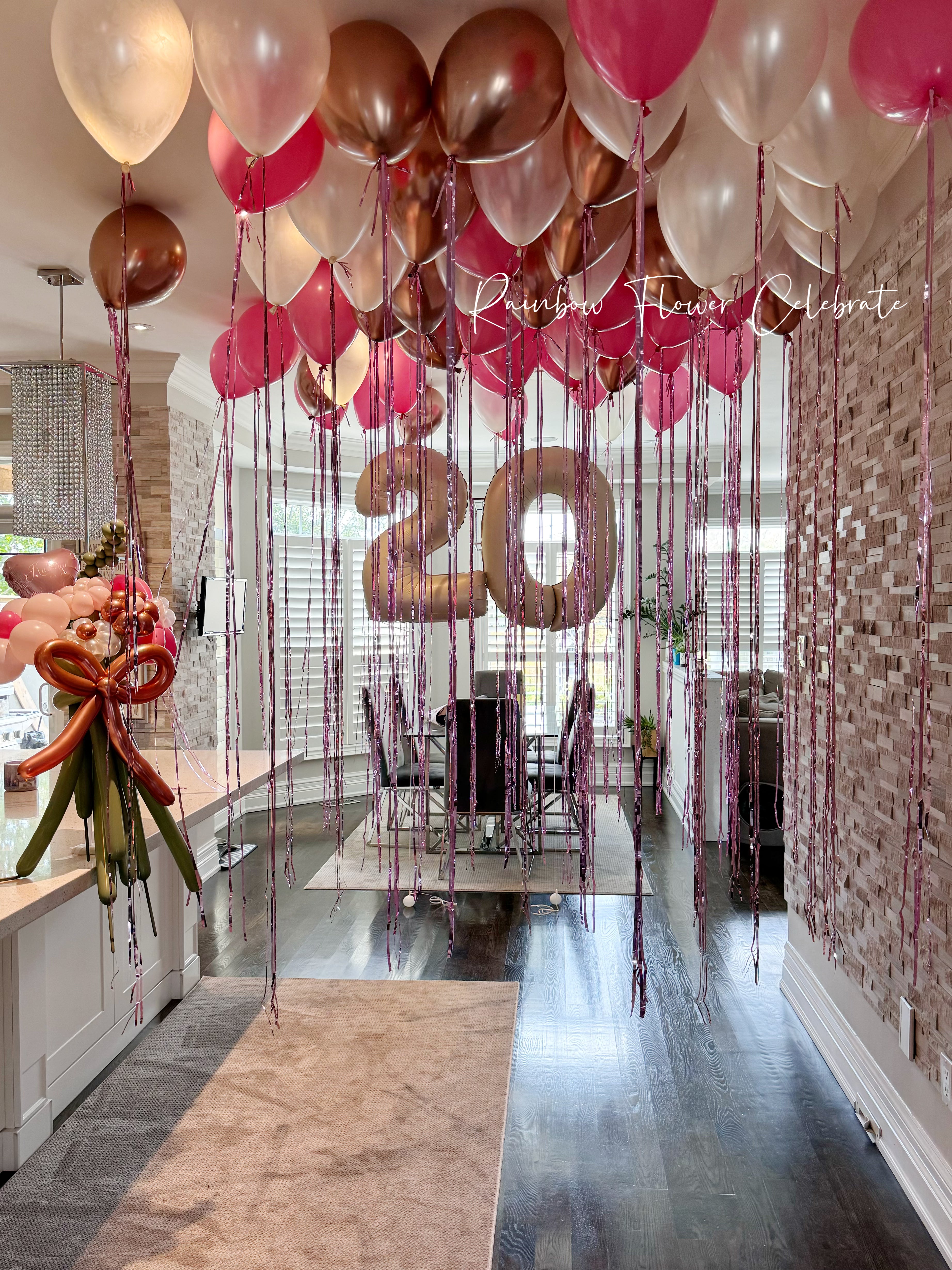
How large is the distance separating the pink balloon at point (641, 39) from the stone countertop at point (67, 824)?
67.6 inches

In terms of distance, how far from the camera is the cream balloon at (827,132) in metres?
1.31

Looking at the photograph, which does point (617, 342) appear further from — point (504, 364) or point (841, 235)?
point (841, 235)

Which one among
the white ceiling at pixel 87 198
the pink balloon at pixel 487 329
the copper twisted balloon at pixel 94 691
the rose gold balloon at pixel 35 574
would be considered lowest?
the copper twisted balloon at pixel 94 691

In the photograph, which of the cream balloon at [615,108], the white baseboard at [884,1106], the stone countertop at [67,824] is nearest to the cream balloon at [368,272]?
the cream balloon at [615,108]

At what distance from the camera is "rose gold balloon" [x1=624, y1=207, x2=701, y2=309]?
1.62 m

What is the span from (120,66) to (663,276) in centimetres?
93

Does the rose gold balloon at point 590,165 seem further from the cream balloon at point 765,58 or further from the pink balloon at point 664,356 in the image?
the pink balloon at point 664,356

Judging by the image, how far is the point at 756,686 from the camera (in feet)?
4.37

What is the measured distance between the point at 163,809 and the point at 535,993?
69.5 inches

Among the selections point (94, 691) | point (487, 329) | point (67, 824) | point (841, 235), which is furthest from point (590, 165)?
point (67, 824)

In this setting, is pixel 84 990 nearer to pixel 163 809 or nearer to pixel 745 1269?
pixel 163 809

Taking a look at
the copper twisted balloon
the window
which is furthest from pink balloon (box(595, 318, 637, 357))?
the window

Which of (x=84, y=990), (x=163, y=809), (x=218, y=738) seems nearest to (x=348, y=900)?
(x=218, y=738)

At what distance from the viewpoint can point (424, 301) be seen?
1.59m
